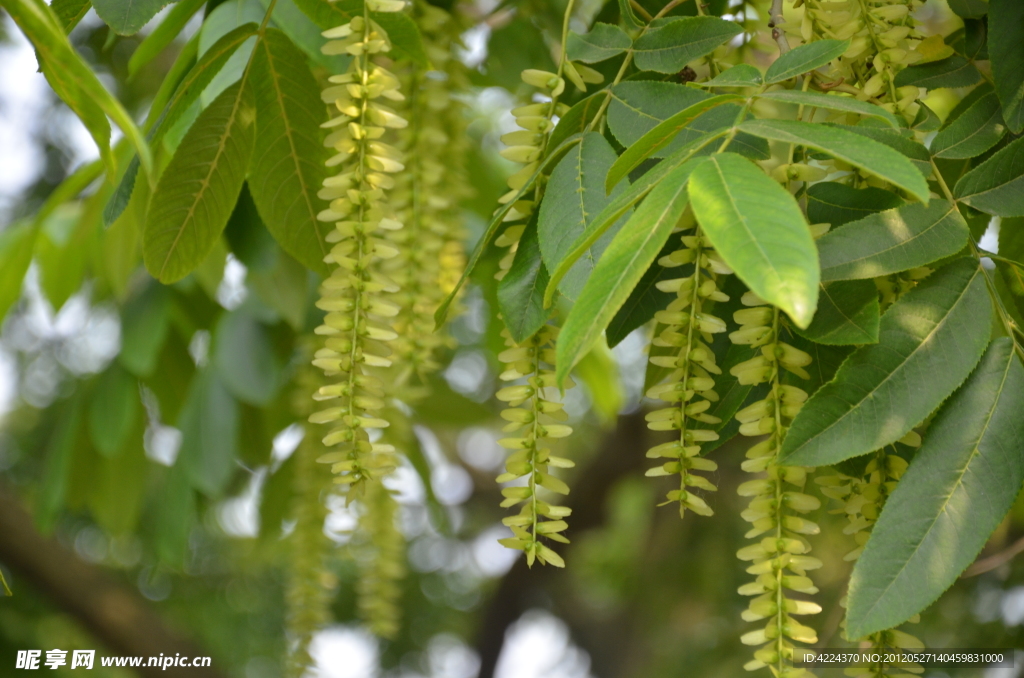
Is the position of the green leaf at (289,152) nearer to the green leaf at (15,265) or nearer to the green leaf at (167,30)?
the green leaf at (167,30)

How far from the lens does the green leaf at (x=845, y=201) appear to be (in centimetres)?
49

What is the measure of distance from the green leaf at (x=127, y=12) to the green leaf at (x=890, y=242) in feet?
1.43

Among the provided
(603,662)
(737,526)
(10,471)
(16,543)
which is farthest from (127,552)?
(737,526)

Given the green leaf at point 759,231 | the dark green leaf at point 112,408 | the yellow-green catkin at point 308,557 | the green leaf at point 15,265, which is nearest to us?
the green leaf at point 759,231

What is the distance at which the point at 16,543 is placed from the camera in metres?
1.94

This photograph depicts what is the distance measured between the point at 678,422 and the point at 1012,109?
11.6 inches

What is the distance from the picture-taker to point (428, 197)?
739 millimetres

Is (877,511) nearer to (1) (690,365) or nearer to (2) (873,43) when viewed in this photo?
(1) (690,365)

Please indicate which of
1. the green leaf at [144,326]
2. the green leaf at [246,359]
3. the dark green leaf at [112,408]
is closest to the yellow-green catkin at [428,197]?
the green leaf at [246,359]

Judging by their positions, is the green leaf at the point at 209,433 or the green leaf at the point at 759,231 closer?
the green leaf at the point at 759,231

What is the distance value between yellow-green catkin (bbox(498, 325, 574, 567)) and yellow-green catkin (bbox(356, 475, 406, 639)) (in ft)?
2.20

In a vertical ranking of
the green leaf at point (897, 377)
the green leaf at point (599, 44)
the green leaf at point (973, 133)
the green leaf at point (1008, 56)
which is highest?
the green leaf at point (599, 44)

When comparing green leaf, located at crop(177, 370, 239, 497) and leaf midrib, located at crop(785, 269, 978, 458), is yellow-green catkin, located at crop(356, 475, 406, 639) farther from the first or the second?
leaf midrib, located at crop(785, 269, 978, 458)

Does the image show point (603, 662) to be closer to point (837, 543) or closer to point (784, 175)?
point (837, 543)
